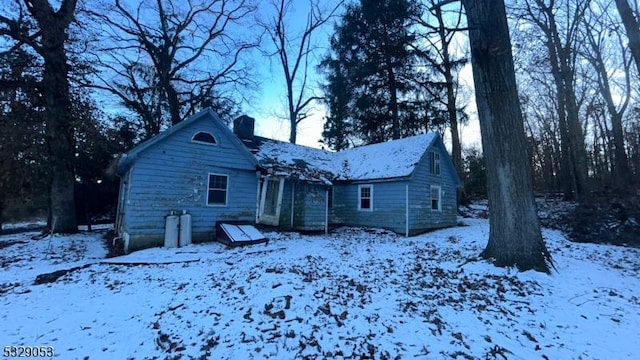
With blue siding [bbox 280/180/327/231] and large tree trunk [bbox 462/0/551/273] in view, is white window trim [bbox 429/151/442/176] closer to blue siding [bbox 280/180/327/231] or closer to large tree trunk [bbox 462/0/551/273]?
blue siding [bbox 280/180/327/231]

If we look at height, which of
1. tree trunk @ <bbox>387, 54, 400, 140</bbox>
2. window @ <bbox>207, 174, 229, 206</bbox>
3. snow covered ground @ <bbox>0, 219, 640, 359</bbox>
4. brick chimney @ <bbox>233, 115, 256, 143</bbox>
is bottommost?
snow covered ground @ <bbox>0, 219, 640, 359</bbox>

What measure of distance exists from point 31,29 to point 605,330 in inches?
828

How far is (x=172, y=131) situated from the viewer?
11.1m

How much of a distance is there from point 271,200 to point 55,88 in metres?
10.7

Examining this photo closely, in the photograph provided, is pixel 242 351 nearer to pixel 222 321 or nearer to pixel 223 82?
pixel 222 321

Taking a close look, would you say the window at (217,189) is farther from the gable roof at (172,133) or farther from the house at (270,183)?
the gable roof at (172,133)

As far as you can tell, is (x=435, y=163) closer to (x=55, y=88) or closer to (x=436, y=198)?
(x=436, y=198)

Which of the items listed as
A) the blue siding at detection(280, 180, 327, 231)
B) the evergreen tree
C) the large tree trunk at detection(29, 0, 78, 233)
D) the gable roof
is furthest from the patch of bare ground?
the large tree trunk at detection(29, 0, 78, 233)

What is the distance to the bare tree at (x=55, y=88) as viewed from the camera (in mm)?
12781

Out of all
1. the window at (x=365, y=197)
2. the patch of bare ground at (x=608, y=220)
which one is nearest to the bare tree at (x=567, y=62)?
the patch of bare ground at (x=608, y=220)

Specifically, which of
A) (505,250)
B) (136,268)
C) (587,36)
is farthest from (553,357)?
(587,36)

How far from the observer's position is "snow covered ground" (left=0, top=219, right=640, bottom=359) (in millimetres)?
3934

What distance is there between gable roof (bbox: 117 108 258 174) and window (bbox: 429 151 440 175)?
9.62 meters

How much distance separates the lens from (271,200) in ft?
47.2
